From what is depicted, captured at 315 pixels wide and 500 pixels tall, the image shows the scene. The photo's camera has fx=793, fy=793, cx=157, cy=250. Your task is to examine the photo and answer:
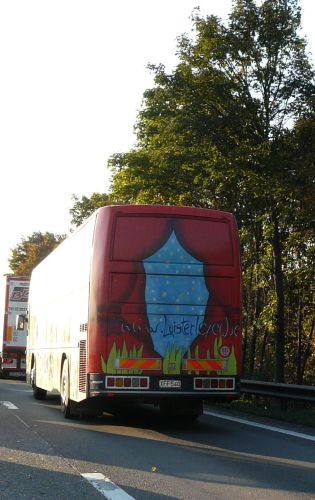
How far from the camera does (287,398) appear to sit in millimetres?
14562

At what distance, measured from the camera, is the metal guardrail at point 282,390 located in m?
13.6

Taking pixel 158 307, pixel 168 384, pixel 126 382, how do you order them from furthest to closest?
pixel 158 307, pixel 168 384, pixel 126 382

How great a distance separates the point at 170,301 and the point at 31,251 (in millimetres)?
62761

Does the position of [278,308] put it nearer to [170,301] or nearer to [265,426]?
[265,426]

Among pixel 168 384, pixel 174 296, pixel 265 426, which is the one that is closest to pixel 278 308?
pixel 265 426

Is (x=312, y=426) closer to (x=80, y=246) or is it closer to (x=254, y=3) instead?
(x=80, y=246)

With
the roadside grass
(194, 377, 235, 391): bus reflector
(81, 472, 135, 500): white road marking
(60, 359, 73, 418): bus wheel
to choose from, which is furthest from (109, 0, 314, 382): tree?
(81, 472, 135, 500): white road marking

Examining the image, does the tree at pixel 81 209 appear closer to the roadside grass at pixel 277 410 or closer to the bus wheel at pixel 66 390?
the roadside grass at pixel 277 410

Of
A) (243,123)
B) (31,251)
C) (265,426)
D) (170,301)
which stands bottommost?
(265,426)

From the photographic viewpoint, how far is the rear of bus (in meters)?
12.0

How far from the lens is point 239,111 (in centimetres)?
2473

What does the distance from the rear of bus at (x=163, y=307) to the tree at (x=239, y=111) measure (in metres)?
11.5


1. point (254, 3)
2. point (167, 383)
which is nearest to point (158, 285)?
point (167, 383)

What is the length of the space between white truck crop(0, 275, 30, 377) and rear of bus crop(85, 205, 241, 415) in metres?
19.6
